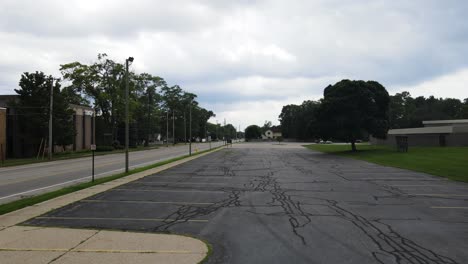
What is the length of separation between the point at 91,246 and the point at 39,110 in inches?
1738

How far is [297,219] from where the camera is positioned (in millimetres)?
9586

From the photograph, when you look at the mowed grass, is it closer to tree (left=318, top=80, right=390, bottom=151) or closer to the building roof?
tree (left=318, top=80, right=390, bottom=151)

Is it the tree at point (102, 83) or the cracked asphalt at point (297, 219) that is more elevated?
the tree at point (102, 83)

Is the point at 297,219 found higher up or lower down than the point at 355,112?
lower down

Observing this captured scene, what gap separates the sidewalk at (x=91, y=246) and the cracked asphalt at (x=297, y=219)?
496 millimetres

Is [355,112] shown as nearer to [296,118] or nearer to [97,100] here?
[97,100]

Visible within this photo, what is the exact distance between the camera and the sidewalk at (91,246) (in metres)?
6.24

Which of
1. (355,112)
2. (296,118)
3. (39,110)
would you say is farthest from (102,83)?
(296,118)

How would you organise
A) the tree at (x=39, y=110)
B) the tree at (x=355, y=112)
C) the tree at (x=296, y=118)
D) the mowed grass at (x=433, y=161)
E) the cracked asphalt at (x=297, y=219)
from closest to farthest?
the cracked asphalt at (x=297, y=219) → the mowed grass at (x=433, y=161) → the tree at (x=39, y=110) → the tree at (x=355, y=112) → the tree at (x=296, y=118)

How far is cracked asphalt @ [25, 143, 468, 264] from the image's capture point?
6.79 meters

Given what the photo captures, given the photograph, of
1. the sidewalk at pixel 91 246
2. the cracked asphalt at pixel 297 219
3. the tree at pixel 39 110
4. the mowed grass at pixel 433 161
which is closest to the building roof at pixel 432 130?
the mowed grass at pixel 433 161

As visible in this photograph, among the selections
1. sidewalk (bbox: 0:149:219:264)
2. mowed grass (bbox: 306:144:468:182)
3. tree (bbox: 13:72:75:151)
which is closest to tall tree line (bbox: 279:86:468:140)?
mowed grass (bbox: 306:144:468:182)

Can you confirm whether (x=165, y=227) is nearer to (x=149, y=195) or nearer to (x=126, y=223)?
(x=126, y=223)

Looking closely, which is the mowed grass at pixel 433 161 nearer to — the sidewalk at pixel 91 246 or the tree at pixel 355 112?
the tree at pixel 355 112
